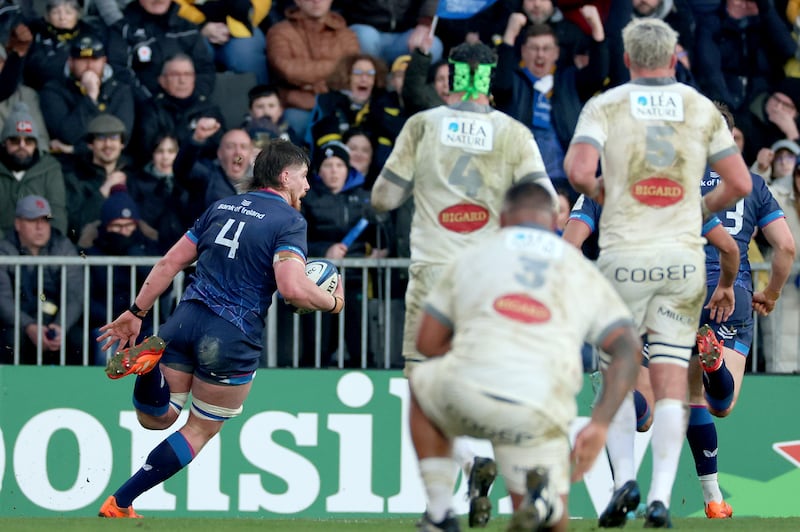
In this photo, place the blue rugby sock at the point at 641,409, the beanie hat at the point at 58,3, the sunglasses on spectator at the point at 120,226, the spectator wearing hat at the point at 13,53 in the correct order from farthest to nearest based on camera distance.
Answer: the beanie hat at the point at 58,3 → the spectator wearing hat at the point at 13,53 → the sunglasses on spectator at the point at 120,226 → the blue rugby sock at the point at 641,409

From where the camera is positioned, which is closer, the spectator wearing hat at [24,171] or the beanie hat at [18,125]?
the spectator wearing hat at [24,171]

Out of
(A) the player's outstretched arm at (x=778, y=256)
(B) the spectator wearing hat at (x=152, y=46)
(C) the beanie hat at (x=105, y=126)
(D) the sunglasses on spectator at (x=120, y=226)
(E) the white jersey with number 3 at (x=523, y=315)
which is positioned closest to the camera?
(E) the white jersey with number 3 at (x=523, y=315)

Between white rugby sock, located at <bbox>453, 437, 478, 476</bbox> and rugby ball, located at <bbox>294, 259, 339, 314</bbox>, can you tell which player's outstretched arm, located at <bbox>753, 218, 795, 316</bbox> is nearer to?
white rugby sock, located at <bbox>453, 437, 478, 476</bbox>

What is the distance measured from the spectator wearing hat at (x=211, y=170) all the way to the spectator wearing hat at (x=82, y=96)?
0.71 metres

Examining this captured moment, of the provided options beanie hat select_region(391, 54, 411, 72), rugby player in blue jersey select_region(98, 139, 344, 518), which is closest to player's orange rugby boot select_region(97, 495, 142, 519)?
rugby player in blue jersey select_region(98, 139, 344, 518)

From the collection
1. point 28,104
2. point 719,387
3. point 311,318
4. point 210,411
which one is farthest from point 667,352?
point 28,104

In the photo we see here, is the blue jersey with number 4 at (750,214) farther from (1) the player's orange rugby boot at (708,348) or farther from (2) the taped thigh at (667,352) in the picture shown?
(2) the taped thigh at (667,352)

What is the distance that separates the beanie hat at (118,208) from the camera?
13.1 m

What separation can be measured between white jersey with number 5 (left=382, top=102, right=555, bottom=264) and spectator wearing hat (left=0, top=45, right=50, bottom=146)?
5915 millimetres

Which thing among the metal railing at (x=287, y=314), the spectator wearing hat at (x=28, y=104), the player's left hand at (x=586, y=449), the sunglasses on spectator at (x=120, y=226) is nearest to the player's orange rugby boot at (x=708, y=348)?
the metal railing at (x=287, y=314)

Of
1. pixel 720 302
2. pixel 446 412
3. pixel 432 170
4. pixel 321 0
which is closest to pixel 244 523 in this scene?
pixel 432 170

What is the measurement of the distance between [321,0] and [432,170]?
5872 millimetres

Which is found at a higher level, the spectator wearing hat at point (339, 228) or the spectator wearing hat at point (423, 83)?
the spectator wearing hat at point (423, 83)

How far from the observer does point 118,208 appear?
13078 millimetres
